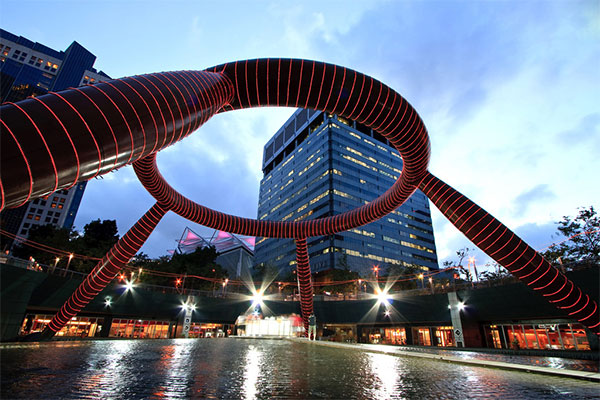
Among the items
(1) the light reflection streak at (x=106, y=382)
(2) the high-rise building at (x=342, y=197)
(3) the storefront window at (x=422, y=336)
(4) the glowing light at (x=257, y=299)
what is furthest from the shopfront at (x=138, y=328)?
(2) the high-rise building at (x=342, y=197)

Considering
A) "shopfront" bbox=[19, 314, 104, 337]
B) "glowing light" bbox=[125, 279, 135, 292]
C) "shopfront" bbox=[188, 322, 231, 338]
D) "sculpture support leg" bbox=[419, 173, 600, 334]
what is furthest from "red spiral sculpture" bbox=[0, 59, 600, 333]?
"shopfront" bbox=[188, 322, 231, 338]

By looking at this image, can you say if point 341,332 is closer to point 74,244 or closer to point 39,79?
point 74,244

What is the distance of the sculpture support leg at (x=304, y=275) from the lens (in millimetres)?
27547

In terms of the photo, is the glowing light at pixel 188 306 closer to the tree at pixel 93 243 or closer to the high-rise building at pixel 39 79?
the tree at pixel 93 243

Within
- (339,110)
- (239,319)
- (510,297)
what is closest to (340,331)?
(239,319)

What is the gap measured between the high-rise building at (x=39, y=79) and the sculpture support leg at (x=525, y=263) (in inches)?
4964

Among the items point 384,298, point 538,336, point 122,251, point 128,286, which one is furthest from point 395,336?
point 122,251

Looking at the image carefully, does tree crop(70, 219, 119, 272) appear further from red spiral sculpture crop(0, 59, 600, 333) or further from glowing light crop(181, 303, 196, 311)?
red spiral sculpture crop(0, 59, 600, 333)

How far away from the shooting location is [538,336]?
89.5 ft

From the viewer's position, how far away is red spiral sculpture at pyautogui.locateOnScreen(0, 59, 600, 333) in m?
4.23

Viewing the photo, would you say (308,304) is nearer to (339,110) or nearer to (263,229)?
(263,229)

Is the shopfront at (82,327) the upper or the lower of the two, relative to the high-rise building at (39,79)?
lower

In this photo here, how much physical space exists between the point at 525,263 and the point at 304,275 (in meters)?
19.2

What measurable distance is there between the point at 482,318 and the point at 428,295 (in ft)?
18.7
